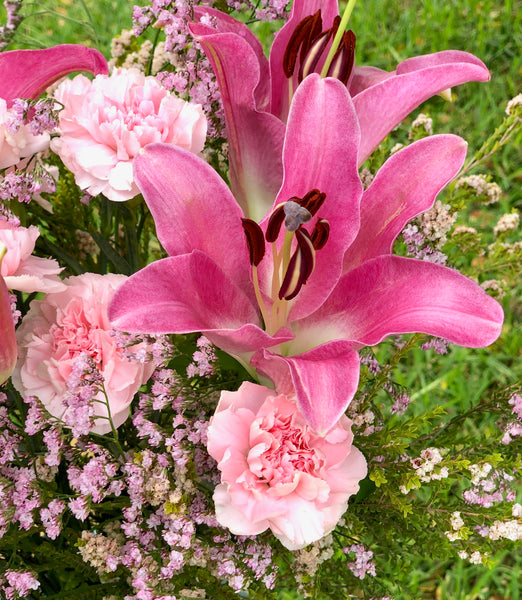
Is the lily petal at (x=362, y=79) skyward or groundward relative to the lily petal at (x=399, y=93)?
groundward

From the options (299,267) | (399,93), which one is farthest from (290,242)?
(399,93)

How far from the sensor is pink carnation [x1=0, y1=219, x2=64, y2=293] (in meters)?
0.53

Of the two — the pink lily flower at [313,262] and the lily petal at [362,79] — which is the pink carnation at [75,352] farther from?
the lily petal at [362,79]

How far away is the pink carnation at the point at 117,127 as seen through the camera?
0.56m

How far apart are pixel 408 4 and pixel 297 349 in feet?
5.75

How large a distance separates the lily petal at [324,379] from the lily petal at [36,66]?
0.87 feet

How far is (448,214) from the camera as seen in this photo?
0.65 meters

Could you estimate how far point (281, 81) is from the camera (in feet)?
1.98

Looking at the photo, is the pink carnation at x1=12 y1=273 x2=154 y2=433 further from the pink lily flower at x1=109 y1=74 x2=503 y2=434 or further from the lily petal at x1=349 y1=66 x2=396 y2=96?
the lily petal at x1=349 y1=66 x2=396 y2=96

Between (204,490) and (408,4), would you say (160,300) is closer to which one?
(204,490)

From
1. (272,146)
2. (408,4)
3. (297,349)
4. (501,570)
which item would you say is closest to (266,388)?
(297,349)

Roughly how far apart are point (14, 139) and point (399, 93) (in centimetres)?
26

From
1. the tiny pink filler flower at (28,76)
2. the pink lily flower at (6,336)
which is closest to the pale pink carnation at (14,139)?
the tiny pink filler flower at (28,76)

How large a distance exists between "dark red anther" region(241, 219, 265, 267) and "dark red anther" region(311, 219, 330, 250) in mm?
32
